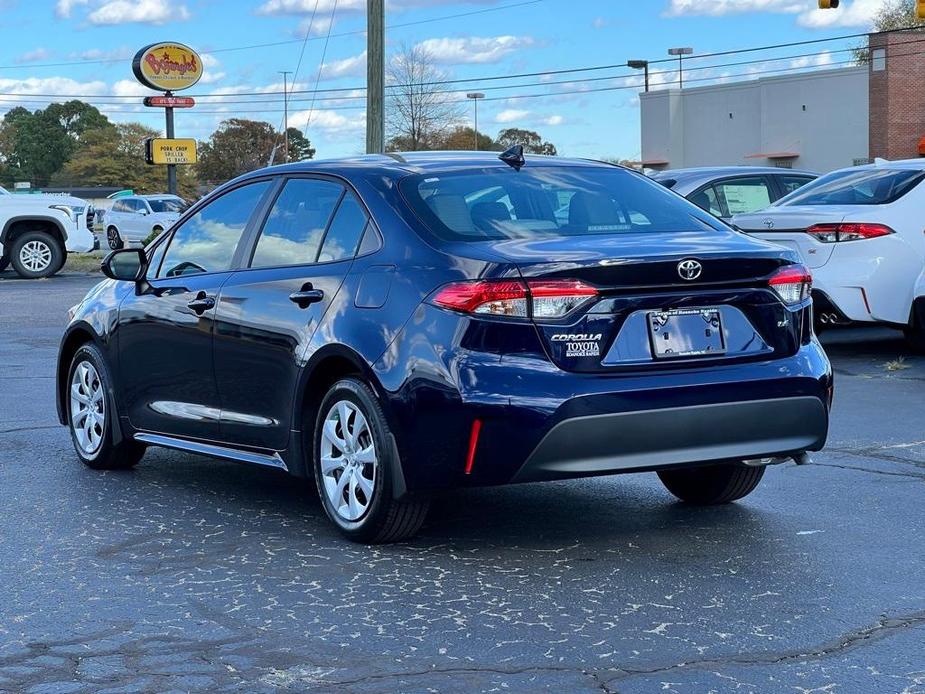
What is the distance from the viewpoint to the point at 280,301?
259 inches

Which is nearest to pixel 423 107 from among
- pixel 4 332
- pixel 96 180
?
pixel 96 180

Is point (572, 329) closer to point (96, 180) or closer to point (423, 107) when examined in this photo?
point (423, 107)

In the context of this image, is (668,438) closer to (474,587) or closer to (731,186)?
(474,587)

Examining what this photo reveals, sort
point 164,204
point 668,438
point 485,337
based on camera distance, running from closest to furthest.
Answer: point 485,337 < point 668,438 < point 164,204

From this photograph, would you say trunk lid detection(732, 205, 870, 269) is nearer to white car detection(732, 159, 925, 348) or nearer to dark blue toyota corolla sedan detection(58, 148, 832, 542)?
white car detection(732, 159, 925, 348)

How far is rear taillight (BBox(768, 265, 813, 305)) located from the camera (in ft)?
19.9

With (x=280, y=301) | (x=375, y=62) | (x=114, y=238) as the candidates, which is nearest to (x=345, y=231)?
(x=280, y=301)

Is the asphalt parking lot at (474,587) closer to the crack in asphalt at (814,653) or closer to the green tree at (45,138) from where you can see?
the crack in asphalt at (814,653)

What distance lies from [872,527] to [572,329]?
5.83 ft

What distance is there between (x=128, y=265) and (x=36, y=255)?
2139 centimetres

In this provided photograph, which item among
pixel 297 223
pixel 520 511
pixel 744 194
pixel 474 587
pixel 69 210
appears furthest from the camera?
pixel 69 210

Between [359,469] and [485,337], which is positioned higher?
[485,337]

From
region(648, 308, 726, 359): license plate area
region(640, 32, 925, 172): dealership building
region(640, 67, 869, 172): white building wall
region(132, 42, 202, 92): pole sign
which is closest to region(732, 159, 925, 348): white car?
region(648, 308, 726, 359): license plate area

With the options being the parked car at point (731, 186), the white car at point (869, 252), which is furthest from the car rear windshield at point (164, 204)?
the white car at point (869, 252)
